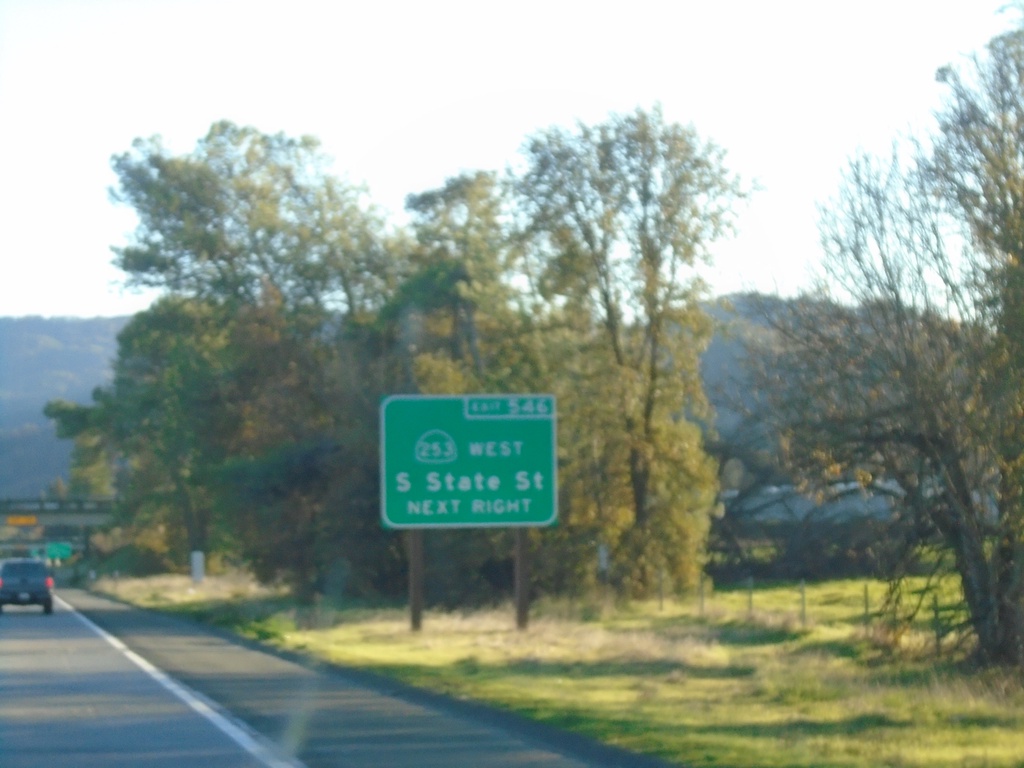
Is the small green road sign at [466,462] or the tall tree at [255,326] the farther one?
the tall tree at [255,326]

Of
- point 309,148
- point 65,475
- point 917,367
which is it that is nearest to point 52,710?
point 917,367

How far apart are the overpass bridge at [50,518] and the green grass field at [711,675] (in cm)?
5434

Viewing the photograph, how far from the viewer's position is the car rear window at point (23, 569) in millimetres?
43562

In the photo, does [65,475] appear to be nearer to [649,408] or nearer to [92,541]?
[92,541]

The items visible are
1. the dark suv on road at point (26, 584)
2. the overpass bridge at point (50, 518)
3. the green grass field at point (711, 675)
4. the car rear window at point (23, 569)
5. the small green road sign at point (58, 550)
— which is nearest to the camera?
the green grass field at point (711, 675)

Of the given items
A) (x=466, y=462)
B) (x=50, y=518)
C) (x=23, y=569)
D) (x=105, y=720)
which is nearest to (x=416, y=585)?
(x=466, y=462)

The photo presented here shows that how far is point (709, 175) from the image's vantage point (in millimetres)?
38562

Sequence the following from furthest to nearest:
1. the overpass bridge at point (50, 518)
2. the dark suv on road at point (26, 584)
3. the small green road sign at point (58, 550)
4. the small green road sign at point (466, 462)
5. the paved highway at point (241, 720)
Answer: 1. the small green road sign at point (58, 550)
2. the overpass bridge at point (50, 518)
3. the dark suv on road at point (26, 584)
4. the small green road sign at point (466, 462)
5. the paved highway at point (241, 720)

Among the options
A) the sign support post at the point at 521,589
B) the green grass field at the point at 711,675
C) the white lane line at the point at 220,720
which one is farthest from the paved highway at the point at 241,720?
the sign support post at the point at 521,589

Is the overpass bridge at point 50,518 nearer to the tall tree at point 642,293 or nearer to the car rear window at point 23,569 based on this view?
the car rear window at point 23,569

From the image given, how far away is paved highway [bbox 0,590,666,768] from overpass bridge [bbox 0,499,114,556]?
63.2 m

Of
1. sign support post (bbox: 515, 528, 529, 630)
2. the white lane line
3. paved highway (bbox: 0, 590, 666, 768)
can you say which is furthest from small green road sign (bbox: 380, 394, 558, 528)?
the white lane line

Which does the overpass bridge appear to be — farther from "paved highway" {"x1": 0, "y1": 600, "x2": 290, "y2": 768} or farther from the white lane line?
the white lane line

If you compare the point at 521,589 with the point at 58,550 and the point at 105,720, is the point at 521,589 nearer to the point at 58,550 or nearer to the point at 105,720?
the point at 105,720
